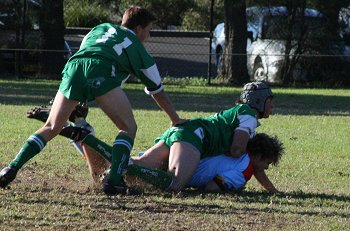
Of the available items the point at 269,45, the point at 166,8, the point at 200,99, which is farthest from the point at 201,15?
the point at 200,99

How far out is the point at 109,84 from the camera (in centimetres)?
725

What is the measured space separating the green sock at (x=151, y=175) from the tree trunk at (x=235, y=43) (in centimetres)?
1624

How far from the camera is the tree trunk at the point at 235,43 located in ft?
77.7

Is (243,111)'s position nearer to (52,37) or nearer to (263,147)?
(263,147)

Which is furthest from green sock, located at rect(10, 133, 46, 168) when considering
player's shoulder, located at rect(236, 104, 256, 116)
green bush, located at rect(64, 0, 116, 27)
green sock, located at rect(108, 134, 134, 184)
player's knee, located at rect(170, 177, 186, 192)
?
green bush, located at rect(64, 0, 116, 27)

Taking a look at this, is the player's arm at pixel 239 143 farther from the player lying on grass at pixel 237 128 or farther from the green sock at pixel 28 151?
the green sock at pixel 28 151

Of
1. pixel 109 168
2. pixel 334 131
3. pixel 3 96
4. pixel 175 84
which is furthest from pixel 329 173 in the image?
pixel 175 84

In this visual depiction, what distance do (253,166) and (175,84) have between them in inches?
618

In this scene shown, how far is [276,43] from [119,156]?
17254 millimetres

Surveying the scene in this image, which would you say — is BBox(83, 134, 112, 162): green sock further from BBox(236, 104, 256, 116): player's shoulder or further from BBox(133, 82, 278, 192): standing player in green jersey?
BBox(236, 104, 256, 116): player's shoulder

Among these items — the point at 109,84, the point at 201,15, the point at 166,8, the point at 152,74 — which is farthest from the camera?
the point at 201,15

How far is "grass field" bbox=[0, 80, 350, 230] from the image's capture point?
251 inches

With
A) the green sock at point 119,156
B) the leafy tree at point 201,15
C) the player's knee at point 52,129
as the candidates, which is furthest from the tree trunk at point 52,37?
the green sock at point 119,156

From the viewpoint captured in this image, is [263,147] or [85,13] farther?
[85,13]
